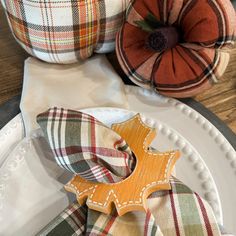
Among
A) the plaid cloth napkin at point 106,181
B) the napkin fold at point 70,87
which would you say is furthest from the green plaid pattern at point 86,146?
the napkin fold at point 70,87

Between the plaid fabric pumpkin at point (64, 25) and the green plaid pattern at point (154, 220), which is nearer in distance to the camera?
the green plaid pattern at point (154, 220)

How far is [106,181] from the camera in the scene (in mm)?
325

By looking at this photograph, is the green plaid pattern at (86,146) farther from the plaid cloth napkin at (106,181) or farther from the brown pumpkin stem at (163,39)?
the brown pumpkin stem at (163,39)

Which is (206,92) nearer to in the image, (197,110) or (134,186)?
(197,110)

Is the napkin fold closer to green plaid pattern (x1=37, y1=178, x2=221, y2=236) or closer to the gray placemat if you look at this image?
the gray placemat

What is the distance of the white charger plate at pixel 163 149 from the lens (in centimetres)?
A: 36

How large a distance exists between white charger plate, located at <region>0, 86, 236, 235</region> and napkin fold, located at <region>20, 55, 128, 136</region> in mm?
24

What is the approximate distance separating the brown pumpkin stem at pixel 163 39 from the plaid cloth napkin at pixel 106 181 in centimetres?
12

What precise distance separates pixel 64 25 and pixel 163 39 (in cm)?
12

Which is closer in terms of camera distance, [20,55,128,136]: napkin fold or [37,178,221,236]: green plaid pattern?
[37,178,221,236]: green plaid pattern

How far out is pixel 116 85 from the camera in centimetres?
48

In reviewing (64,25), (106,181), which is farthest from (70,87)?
(106,181)

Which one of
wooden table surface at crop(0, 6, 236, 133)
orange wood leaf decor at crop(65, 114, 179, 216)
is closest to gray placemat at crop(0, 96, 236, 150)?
wooden table surface at crop(0, 6, 236, 133)

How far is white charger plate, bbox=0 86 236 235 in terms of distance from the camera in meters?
0.36
